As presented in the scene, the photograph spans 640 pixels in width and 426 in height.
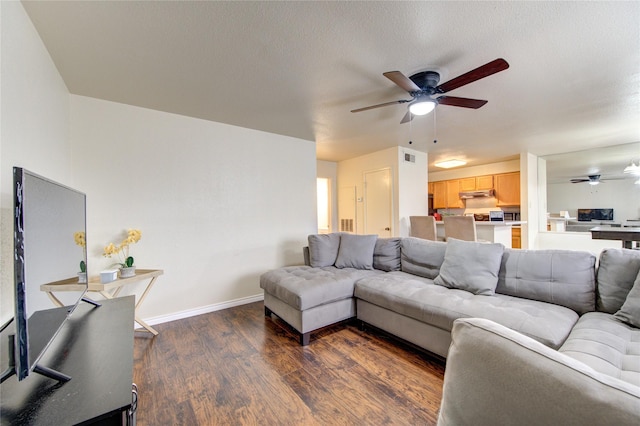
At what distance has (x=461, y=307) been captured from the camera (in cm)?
185

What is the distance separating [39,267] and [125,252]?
201cm

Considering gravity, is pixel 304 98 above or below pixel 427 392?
above

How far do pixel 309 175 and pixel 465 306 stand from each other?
2962 mm

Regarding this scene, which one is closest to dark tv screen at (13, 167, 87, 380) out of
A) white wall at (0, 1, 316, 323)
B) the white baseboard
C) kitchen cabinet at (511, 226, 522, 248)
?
white wall at (0, 1, 316, 323)

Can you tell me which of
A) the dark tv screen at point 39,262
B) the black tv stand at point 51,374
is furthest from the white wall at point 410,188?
the black tv stand at point 51,374

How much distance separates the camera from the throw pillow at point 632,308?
1.51 m

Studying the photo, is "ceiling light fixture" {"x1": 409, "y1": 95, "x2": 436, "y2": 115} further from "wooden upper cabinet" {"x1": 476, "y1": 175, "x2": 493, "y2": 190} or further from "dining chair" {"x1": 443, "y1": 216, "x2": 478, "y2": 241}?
"wooden upper cabinet" {"x1": 476, "y1": 175, "x2": 493, "y2": 190}

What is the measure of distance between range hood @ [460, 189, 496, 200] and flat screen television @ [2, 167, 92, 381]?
7270 mm

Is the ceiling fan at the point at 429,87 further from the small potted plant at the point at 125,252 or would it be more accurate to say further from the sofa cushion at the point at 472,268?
the small potted plant at the point at 125,252

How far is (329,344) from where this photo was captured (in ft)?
7.65

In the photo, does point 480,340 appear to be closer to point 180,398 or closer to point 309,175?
point 180,398

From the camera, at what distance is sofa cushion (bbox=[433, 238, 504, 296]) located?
7.05ft

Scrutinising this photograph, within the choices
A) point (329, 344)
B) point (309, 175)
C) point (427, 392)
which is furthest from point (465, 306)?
point (309, 175)

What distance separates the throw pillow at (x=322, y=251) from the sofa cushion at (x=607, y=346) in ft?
7.23
